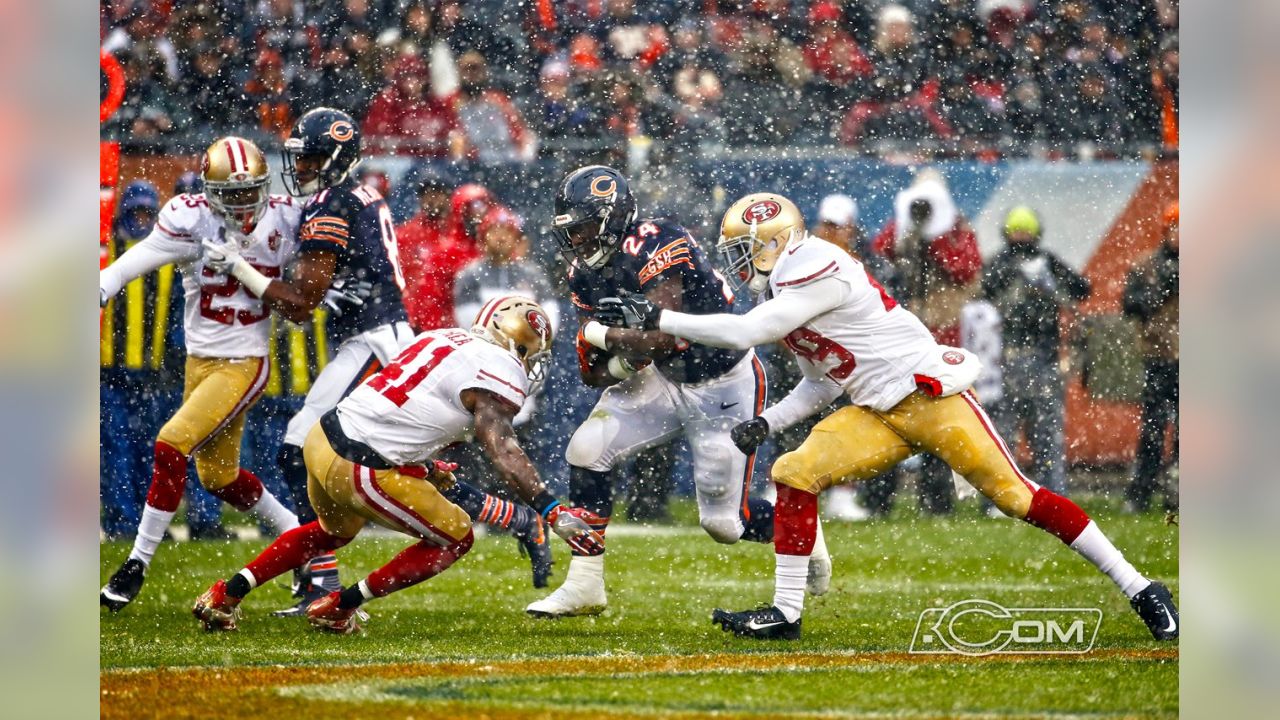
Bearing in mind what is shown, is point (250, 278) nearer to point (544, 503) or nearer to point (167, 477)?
point (167, 477)

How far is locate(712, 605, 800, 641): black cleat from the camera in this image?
4.34m

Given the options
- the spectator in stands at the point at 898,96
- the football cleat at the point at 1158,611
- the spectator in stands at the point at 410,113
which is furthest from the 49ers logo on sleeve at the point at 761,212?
the spectator in stands at the point at 898,96

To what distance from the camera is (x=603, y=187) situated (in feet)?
15.7

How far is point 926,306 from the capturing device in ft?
24.2

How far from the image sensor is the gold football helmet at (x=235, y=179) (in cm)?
501

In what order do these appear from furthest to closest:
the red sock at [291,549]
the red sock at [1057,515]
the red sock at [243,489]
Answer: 1. the red sock at [243,489]
2. the red sock at [291,549]
3. the red sock at [1057,515]

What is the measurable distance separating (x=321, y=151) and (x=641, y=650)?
1.89 meters

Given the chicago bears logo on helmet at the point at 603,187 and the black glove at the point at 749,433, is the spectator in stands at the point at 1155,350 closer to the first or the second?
the black glove at the point at 749,433

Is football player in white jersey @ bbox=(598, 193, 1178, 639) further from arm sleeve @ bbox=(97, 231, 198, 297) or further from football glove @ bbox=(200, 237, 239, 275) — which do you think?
arm sleeve @ bbox=(97, 231, 198, 297)

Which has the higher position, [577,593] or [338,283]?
[338,283]

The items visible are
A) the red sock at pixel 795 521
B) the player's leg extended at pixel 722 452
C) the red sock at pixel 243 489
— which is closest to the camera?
the red sock at pixel 795 521

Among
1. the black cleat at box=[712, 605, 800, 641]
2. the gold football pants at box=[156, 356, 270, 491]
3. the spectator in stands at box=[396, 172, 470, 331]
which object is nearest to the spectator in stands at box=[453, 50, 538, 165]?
the spectator in stands at box=[396, 172, 470, 331]

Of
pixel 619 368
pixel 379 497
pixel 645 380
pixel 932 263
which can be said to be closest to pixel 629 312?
pixel 619 368
